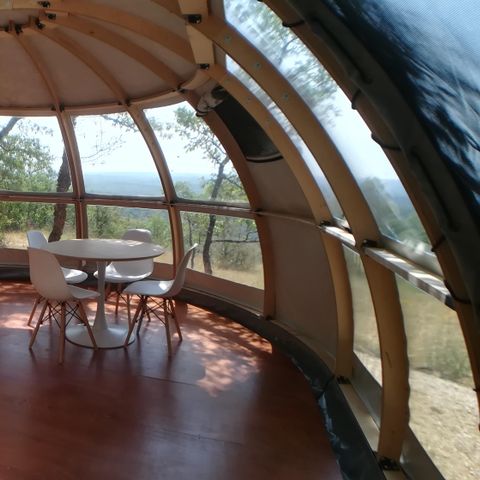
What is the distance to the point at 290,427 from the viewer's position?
333cm

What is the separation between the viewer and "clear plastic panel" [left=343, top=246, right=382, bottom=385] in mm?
3209

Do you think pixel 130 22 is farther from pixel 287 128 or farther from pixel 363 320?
pixel 363 320

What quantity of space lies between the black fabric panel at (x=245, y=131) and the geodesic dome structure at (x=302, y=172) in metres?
0.03

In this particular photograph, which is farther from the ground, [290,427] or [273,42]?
[273,42]

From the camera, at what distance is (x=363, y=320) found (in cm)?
344

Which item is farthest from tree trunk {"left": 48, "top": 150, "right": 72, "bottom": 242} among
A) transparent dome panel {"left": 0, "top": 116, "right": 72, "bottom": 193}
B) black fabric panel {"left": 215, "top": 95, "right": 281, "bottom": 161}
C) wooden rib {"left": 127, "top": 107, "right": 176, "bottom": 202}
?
black fabric panel {"left": 215, "top": 95, "right": 281, "bottom": 161}

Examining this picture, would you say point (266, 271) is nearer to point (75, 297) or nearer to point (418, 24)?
point (75, 297)

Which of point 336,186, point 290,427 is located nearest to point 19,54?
point 336,186

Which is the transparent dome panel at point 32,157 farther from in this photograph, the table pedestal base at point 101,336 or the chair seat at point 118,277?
the table pedestal base at point 101,336

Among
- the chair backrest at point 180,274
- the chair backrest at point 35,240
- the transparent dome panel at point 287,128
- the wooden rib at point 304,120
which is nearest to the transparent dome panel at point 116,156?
the chair backrest at point 35,240

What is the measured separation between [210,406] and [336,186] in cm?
216

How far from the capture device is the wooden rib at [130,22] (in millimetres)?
3588

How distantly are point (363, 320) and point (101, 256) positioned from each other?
258 centimetres

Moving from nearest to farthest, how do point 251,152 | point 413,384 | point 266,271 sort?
point 413,384 → point 251,152 → point 266,271
